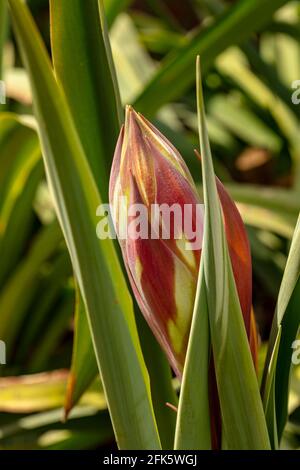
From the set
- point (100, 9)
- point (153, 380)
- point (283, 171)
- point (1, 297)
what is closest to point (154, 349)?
point (153, 380)

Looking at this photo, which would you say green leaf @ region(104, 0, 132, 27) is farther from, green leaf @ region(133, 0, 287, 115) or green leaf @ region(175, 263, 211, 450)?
green leaf @ region(175, 263, 211, 450)

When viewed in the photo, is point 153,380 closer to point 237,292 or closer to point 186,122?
point 237,292

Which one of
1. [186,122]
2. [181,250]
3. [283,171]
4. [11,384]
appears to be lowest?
[11,384]

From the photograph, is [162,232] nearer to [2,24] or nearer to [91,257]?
[91,257]

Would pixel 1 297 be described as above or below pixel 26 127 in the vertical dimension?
below

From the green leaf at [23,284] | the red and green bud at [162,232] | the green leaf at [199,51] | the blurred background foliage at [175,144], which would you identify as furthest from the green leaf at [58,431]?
the red and green bud at [162,232]

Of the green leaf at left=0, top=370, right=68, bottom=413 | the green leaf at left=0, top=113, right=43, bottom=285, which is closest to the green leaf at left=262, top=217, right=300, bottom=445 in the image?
the green leaf at left=0, top=370, right=68, bottom=413
